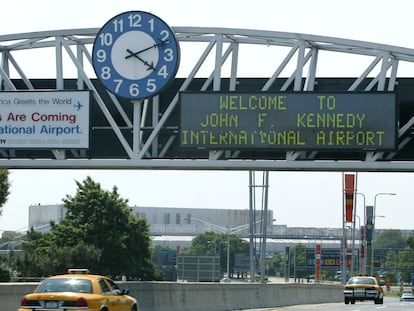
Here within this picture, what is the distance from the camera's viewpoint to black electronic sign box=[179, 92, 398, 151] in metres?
30.9

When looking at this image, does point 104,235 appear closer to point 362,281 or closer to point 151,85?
point 362,281

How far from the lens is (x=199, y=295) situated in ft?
118

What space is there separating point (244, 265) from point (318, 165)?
Answer: 140736 mm

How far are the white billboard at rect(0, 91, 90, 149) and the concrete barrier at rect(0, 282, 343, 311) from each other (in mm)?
5159

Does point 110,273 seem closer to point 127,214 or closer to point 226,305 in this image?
point 127,214

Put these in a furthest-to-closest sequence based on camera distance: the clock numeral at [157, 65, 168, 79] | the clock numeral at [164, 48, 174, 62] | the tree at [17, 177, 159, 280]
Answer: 1. the tree at [17, 177, 159, 280]
2. the clock numeral at [157, 65, 168, 79]
3. the clock numeral at [164, 48, 174, 62]

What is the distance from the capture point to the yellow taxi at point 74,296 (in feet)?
70.0

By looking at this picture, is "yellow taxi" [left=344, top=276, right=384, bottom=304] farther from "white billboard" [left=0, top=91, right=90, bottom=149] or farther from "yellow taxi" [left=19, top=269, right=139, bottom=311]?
"yellow taxi" [left=19, top=269, right=139, bottom=311]

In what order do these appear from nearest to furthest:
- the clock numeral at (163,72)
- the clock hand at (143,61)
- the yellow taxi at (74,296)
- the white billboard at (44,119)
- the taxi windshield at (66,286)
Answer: the yellow taxi at (74,296) → the taxi windshield at (66,286) → the clock numeral at (163,72) → the clock hand at (143,61) → the white billboard at (44,119)

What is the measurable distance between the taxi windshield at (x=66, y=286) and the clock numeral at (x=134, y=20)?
12.3 m

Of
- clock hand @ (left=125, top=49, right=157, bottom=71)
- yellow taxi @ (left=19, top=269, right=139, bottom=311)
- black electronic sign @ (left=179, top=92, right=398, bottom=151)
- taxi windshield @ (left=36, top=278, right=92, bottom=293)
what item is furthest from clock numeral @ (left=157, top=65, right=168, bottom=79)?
taxi windshield @ (left=36, top=278, right=92, bottom=293)

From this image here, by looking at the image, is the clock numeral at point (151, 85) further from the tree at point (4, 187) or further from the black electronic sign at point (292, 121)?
the tree at point (4, 187)

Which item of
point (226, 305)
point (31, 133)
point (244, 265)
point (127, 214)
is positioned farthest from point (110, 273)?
point (244, 265)

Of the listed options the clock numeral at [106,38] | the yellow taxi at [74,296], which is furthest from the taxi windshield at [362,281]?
the yellow taxi at [74,296]
